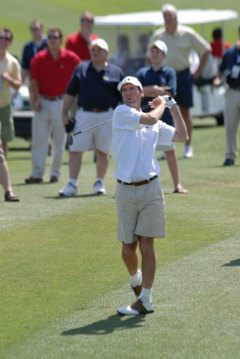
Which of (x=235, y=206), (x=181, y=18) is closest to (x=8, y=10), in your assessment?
(x=181, y=18)

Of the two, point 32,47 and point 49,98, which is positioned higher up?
point 32,47

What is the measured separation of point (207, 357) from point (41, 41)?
12188 mm

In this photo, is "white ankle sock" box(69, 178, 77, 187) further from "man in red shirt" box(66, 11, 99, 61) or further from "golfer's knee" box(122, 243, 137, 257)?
"golfer's knee" box(122, 243, 137, 257)

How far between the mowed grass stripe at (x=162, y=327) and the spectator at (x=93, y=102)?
4.91 metres

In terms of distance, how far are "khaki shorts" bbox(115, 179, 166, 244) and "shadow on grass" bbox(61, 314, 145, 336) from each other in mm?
560

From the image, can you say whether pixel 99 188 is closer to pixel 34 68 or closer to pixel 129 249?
pixel 34 68

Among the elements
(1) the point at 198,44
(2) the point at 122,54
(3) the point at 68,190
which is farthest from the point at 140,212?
(2) the point at 122,54

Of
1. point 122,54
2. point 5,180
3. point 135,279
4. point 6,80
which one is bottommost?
point 5,180

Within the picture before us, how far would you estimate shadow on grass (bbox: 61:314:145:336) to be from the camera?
624cm

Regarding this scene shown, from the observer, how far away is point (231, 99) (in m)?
15.2

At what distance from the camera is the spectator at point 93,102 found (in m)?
12.3

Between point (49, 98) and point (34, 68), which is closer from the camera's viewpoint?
point (34, 68)

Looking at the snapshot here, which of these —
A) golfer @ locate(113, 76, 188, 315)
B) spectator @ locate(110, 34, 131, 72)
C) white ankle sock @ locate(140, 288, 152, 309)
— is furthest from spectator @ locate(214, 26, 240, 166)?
white ankle sock @ locate(140, 288, 152, 309)

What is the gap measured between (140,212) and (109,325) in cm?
86
